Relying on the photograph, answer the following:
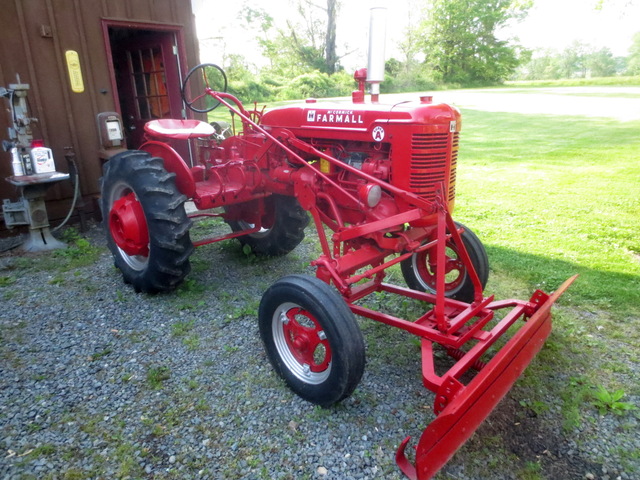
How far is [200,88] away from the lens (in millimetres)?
6605

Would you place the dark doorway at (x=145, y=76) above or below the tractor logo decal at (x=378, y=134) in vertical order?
above

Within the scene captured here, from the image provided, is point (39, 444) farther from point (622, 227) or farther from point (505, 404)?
point (622, 227)

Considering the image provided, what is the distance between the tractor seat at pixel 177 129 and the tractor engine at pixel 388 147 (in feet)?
3.56

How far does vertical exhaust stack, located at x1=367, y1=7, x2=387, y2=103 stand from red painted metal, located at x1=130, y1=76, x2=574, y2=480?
0.74 ft

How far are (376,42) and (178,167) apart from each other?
1.73 meters

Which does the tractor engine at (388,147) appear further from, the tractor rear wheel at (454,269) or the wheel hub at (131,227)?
the wheel hub at (131,227)

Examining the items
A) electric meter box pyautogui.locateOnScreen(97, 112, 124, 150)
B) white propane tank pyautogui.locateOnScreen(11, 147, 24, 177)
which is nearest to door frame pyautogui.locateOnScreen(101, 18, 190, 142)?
electric meter box pyautogui.locateOnScreen(97, 112, 124, 150)

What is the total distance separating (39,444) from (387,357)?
193 cm

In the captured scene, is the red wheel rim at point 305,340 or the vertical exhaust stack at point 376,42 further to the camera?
the vertical exhaust stack at point 376,42

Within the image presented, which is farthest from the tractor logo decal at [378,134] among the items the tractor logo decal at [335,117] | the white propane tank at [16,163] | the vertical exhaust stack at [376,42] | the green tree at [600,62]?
the green tree at [600,62]

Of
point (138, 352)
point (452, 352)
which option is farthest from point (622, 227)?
point (138, 352)

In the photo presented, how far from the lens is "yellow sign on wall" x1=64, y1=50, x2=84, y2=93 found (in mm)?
5199

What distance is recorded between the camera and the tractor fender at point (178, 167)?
346cm

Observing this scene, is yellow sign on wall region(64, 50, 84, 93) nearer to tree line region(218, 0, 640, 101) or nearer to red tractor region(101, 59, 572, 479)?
red tractor region(101, 59, 572, 479)
